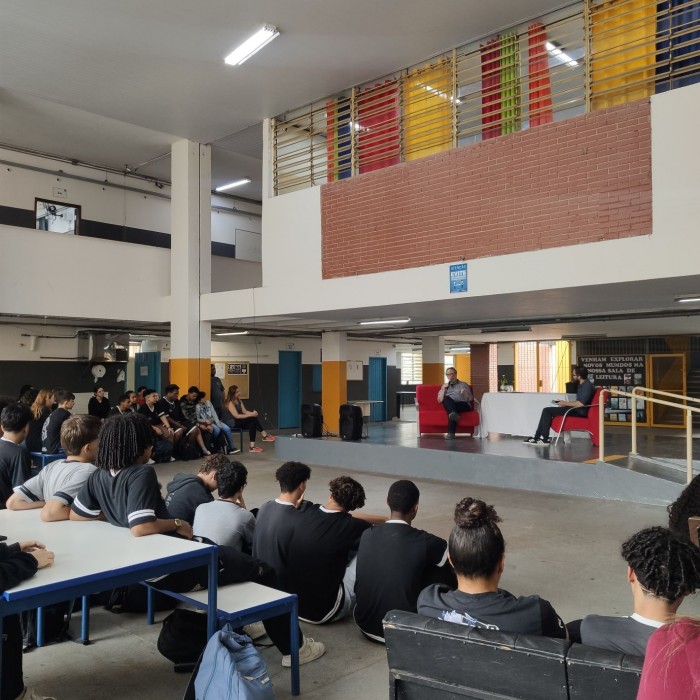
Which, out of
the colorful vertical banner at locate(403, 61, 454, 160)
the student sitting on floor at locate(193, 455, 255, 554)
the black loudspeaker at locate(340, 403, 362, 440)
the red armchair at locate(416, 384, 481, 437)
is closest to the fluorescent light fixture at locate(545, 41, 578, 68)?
the colorful vertical banner at locate(403, 61, 454, 160)

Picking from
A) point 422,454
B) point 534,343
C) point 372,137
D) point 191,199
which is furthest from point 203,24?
point 534,343

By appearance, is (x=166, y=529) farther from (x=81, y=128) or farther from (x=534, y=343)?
(x=534, y=343)

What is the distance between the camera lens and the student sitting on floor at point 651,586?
6.24 ft

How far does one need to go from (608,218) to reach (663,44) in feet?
7.30

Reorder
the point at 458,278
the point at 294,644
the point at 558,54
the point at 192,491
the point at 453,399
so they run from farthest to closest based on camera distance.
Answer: the point at 453,399, the point at 558,54, the point at 458,278, the point at 192,491, the point at 294,644

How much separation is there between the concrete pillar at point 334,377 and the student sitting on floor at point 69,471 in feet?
37.2

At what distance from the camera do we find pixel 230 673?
7.86 ft

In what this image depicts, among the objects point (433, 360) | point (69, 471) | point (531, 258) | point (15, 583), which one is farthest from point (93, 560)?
point (433, 360)

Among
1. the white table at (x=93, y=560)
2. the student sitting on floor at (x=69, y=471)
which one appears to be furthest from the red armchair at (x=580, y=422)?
the white table at (x=93, y=560)

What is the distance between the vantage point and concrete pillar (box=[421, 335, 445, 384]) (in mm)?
16656

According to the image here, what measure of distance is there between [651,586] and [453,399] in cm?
884

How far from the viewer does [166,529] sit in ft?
9.71

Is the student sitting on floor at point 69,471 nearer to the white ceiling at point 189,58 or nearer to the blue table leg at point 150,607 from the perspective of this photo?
the blue table leg at point 150,607

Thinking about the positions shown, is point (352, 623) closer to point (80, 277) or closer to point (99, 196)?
point (80, 277)
